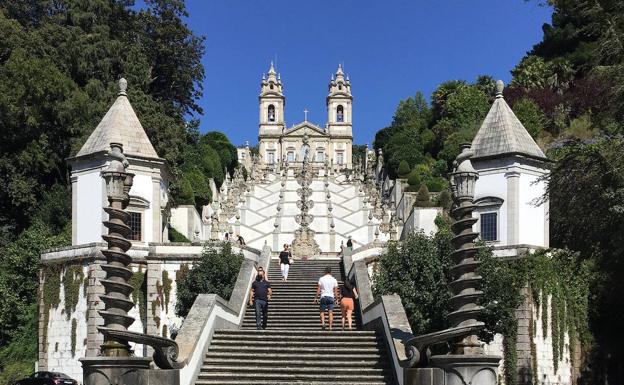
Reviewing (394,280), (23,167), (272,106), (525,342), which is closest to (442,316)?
(394,280)

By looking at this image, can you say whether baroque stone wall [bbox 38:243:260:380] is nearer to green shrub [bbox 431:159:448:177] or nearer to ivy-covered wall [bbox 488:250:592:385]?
ivy-covered wall [bbox 488:250:592:385]

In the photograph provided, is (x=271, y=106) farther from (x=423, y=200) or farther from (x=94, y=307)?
(x=94, y=307)

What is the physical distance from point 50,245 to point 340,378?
21.3 metres

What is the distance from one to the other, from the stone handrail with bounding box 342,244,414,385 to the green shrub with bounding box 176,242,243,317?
239 inches

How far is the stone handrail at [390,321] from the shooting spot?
1545 centimetres

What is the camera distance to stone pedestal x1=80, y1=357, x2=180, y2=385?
555 inches

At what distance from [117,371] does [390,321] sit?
5411 millimetres

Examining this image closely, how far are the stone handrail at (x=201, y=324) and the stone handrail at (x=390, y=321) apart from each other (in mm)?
3033

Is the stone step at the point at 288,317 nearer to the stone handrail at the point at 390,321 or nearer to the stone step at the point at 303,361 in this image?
the stone handrail at the point at 390,321

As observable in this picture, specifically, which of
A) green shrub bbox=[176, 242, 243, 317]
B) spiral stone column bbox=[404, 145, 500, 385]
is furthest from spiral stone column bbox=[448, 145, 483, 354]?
green shrub bbox=[176, 242, 243, 317]

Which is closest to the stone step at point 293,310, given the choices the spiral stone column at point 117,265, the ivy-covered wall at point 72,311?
the spiral stone column at point 117,265

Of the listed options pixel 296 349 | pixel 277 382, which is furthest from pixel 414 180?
pixel 277 382

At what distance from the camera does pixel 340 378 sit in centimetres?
1614

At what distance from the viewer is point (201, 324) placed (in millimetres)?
16906
